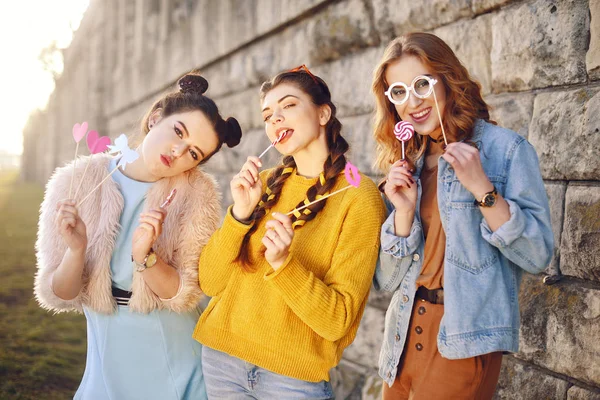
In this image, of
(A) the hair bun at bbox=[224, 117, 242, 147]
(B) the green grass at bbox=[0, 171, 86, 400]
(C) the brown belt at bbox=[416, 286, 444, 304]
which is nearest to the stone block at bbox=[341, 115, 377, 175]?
(A) the hair bun at bbox=[224, 117, 242, 147]

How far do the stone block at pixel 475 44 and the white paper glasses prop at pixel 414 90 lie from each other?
2.43 feet

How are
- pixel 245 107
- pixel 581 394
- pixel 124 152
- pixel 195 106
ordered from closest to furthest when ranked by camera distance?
pixel 581 394 < pixel 124 152 < pixel 195 106 < pixel 245 107

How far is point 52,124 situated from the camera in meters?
28.4

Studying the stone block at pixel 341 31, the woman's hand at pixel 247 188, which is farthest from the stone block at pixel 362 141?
the woman's hand at pixel 247 188

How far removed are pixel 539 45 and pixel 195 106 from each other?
1353 mm

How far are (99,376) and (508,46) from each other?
6.82 ft

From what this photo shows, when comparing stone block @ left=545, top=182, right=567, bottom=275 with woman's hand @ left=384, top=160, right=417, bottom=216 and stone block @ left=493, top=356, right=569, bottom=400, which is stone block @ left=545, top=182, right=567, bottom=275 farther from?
woman's hand @ left=384, top=160, right=417, bottom=216

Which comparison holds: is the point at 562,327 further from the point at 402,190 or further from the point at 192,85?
the point at 192,85

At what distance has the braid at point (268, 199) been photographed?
204 centimetres

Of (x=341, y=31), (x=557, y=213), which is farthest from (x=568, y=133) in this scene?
(x=341, y=31)

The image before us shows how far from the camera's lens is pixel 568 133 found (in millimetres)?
2109

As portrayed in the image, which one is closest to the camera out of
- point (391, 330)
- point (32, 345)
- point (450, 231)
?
point (450, 231)

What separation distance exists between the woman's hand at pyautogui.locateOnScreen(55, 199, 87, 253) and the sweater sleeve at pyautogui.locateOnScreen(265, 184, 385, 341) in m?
0.71

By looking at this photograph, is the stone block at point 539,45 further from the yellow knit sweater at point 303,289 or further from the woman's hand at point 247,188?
the woman's hand at point 247,188
